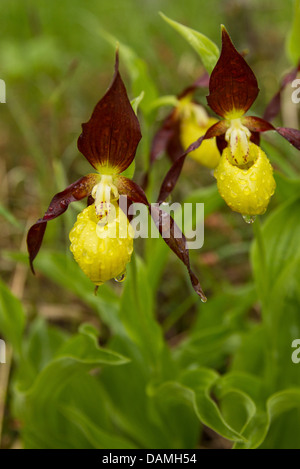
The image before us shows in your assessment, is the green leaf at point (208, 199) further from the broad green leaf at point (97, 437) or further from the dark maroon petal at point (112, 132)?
the broad green leaf at point (97, 437)

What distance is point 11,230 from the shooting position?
2.58m

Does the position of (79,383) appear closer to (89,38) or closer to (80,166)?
(80,166)

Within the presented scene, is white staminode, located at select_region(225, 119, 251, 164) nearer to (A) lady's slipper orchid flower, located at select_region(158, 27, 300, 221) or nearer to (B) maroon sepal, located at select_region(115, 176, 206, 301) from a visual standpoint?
(A) lady's slipper orchid flower, located at select_region(158, 27, 300, 221)

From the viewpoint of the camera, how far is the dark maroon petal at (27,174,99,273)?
113cm

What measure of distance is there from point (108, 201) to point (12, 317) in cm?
67

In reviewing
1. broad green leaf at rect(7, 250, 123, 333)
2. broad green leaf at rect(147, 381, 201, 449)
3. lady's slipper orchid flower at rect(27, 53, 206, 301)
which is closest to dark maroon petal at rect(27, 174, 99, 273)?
lady's slipper orchid flower at rect(27, 53, 206, 301)

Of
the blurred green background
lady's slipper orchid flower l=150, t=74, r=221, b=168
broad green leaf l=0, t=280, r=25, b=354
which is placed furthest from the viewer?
lady's slipper orchid flower l=150, t=74, r=221, b=168

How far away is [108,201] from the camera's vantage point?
3.66 feet

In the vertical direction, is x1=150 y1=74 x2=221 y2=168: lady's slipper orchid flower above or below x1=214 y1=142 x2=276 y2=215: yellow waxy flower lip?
above

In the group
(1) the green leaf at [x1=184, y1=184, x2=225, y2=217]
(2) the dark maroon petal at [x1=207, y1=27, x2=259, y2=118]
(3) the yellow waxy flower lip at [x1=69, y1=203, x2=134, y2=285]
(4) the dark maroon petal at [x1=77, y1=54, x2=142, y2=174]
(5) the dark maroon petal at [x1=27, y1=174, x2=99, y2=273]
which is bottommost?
(3) the yellow waxy flower lip at [x1=69, y1=203, x2=134, y2=285]

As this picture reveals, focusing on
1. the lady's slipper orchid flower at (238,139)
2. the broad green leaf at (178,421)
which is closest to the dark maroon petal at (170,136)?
the lady's slipper orchid flower at (238,139)

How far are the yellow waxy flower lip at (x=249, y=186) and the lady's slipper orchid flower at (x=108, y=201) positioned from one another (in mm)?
153

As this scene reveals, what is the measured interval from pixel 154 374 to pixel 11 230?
55.3 inches

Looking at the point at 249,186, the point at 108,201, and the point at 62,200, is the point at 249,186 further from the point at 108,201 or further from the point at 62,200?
the point at 62,200
